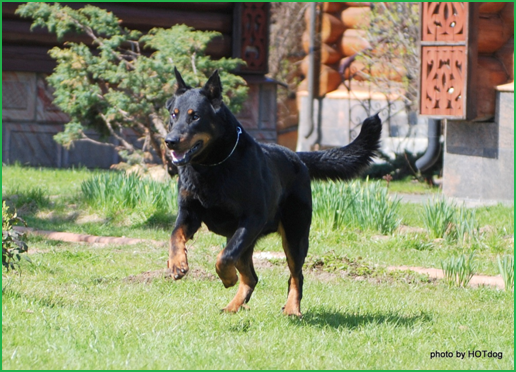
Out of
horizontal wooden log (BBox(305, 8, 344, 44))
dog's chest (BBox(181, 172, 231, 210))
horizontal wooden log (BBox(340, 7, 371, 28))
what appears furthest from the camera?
horizontal wooden log (BBox(305, 8, 344, 44))

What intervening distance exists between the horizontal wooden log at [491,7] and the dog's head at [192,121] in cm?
727

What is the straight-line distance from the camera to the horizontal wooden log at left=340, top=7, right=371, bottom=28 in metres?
15.4

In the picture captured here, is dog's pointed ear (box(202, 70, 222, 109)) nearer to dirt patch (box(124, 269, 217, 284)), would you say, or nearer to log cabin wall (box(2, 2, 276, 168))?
dirt patch (box(124, 269, 217, 284))

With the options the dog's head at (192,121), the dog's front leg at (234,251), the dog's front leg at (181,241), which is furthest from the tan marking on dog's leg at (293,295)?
the dog's head at (192,121)

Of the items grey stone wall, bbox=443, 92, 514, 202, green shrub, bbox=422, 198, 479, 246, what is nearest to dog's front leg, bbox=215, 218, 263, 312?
green shrub, bbox=422, 198, 479, 246

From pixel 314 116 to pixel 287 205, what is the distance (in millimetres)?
11967

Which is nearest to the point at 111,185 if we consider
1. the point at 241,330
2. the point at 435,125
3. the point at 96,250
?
the point at 96,250

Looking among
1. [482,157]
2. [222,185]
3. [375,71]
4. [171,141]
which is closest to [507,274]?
[222,185]

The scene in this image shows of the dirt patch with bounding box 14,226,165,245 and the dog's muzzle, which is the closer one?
the dog's muzzle

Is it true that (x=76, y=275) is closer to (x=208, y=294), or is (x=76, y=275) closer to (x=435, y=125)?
(x=208, y=294)

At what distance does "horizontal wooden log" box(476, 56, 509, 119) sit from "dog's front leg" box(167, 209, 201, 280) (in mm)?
7062

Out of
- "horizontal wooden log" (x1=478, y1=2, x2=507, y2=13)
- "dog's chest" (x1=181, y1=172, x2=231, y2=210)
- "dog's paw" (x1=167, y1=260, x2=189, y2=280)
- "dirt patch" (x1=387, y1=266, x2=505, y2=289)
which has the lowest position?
"dirt patch" (x1=387, y1=266, x2=505, y2=289)

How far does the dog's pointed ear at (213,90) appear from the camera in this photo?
4.86m

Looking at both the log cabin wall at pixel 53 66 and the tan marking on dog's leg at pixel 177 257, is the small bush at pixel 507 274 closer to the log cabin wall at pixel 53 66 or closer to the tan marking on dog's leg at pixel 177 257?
the tan marking on dog's leg at pixel 177 257
